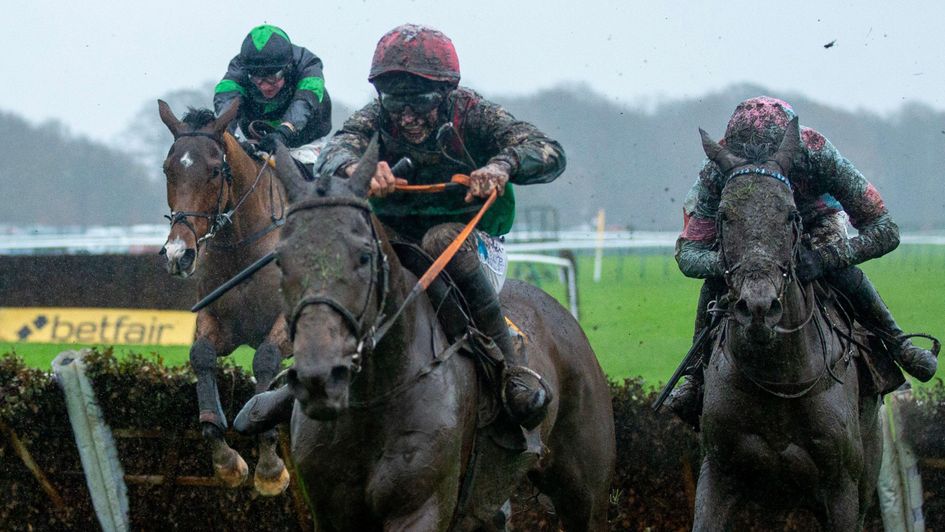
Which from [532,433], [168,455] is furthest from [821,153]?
[168,455]

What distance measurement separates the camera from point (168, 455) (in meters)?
7.66

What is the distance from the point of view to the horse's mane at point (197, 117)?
766 centimetres

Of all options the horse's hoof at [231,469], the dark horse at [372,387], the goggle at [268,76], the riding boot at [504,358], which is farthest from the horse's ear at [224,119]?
the riding boot at [504,358]

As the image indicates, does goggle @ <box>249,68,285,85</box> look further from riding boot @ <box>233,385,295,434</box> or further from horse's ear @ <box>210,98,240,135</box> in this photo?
riding boot @ <box>233,385,295,434</box>

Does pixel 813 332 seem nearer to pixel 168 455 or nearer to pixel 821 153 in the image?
pixel 821 153

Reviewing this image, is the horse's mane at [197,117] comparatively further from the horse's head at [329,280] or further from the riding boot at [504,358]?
the horse's head at [329,280]

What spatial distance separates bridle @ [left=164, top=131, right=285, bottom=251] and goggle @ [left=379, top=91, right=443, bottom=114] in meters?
2.40

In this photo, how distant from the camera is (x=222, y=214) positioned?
7.54m

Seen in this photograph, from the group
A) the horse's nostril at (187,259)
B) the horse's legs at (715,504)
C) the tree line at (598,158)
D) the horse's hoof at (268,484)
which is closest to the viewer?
the horse's legs at (715,504)

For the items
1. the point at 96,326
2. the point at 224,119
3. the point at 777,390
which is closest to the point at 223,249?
the point at 224,119

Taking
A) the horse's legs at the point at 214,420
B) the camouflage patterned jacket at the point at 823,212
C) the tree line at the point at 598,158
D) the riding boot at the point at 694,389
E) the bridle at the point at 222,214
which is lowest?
the tree line at the point at 598,158

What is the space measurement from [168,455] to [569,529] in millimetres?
2690

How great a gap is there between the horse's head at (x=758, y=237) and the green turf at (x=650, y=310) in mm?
3580

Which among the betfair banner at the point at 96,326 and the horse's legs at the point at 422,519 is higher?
the horse's legs at the point at 422,519
